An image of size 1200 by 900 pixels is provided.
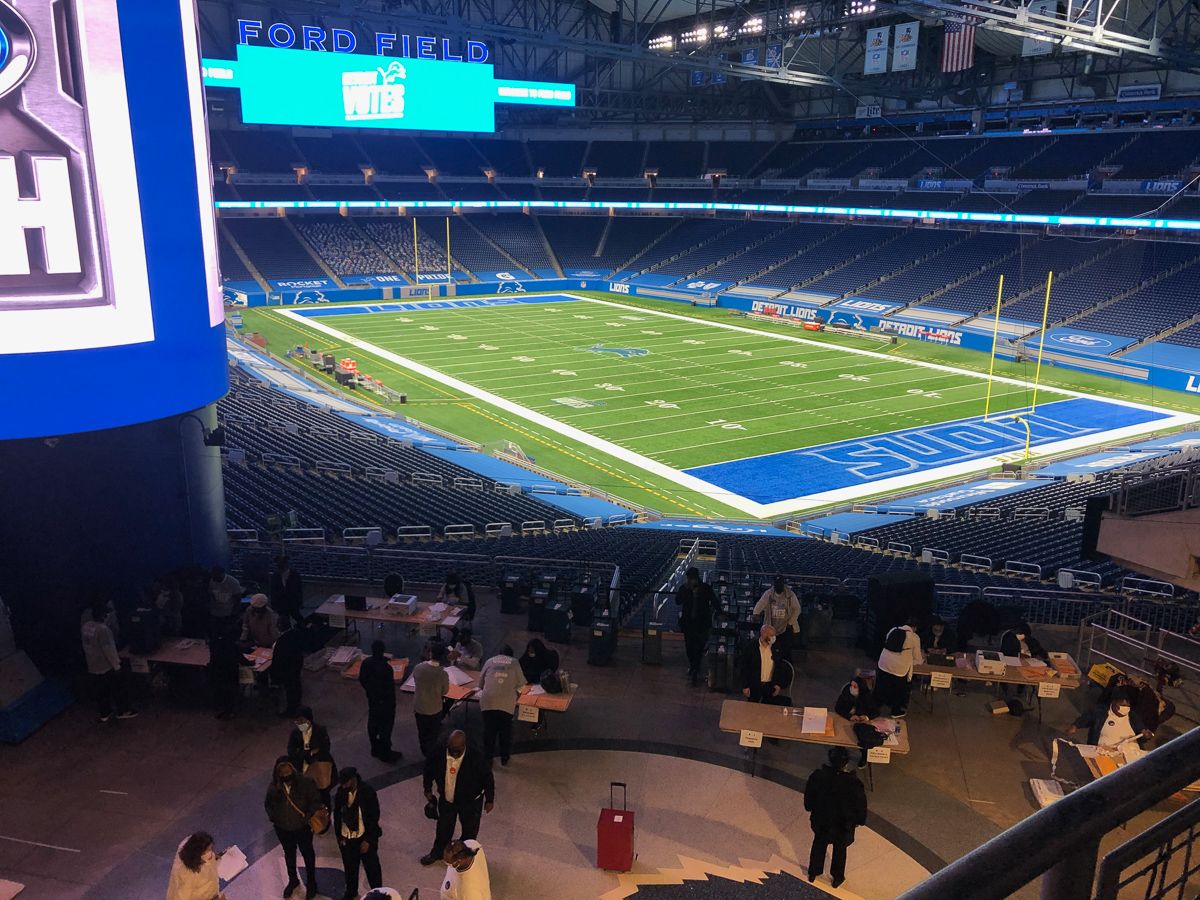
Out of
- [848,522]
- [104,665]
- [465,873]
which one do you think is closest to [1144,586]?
[848,522]

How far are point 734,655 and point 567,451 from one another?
20649 millimetres

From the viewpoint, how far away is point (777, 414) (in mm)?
37688

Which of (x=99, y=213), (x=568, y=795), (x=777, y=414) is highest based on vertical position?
(x=99, y=213)

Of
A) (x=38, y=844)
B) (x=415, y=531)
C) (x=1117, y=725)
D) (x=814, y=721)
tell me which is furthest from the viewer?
(x=415, y=531)

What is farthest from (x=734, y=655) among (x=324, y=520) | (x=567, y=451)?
(x=567, y=451)

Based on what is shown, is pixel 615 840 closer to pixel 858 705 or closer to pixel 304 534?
pixel 858 705

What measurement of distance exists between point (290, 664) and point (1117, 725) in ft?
27.6

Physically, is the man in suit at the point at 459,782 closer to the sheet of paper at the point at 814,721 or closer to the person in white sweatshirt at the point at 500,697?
the person in white sweatshirt at the point at 500,697

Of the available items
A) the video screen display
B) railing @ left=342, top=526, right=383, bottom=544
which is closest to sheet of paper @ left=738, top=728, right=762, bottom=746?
the video screen display

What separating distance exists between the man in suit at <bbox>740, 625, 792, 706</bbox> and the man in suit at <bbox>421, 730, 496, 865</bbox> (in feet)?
11.6

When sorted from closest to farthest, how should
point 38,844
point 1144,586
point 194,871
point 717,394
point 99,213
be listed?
point 194,871 < point 38,844 < point 99,213 < point 1144,586 < point 717,394

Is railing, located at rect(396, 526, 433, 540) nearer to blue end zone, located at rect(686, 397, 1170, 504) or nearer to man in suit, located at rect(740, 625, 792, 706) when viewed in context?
blue end zone, located at rect(686, 397, 1170, 504)

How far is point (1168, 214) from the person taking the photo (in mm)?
49531

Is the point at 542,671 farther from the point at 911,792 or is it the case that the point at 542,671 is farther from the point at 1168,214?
the point at 1168,214
